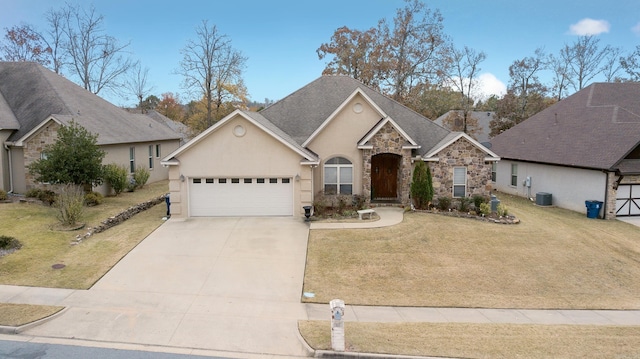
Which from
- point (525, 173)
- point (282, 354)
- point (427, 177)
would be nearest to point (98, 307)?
point (282, 354)

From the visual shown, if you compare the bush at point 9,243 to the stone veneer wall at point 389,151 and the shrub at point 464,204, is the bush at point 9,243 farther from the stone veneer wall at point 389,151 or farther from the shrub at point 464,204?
the shrub at point 464,204

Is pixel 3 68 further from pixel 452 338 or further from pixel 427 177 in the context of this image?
pixel 452 338

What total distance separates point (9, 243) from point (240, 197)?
8.56 metres

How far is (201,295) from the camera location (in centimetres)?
1090

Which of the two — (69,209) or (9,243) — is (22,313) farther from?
(69,209)

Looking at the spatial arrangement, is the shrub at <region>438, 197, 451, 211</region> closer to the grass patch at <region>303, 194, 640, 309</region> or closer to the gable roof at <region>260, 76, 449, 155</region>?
the grass patch at <region>303, 194, 640, 309</region>

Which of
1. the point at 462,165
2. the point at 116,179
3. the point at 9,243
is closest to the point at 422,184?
the point at 462,165

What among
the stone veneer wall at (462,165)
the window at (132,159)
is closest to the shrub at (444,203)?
the stone veneer wall at (462,165)

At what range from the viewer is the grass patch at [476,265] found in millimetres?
11602

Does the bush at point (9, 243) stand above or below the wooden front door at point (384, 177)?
below

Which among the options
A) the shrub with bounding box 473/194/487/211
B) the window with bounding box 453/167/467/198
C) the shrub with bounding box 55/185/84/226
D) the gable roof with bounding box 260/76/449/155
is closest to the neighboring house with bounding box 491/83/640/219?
the shrub with bounding box 473/194/487/211

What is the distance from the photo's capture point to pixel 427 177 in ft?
64.4

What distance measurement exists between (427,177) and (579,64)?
38.4 metres

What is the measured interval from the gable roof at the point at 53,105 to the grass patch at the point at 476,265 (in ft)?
51.5
